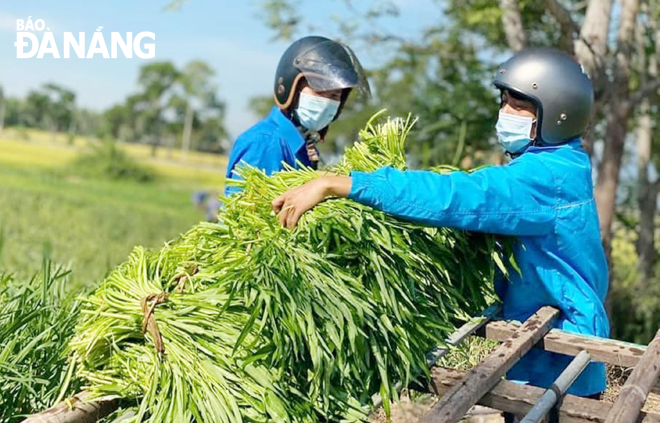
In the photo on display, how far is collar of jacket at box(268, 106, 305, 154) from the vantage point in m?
3.52

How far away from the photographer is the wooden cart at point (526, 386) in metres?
1.93

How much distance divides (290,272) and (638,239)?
1043cm

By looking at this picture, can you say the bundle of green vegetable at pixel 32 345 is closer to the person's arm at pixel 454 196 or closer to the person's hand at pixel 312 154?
the person's arm at pixel 454 196

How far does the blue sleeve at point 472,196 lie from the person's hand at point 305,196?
38 mm

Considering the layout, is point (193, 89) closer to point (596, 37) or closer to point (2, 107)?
point (2, 107)

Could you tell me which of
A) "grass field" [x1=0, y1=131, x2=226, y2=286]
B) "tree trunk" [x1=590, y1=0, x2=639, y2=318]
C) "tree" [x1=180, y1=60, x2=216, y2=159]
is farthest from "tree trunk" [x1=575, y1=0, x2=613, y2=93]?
"tree" [x1=180, y1=60, x2=216, y2=159]

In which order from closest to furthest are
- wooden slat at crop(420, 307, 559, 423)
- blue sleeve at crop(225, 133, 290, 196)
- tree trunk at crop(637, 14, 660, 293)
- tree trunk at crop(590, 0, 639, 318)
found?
wooden slat at crop(420, 307, 559, 423)
blue sleeve at crop(225, 133, 290, 196)
tree trunk at crop(590, 0, 639, 318)
tree trunk at crop(637, 14, 660, 293)

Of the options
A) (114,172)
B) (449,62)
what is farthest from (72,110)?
(449,62)

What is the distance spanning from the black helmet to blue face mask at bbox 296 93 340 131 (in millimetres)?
57

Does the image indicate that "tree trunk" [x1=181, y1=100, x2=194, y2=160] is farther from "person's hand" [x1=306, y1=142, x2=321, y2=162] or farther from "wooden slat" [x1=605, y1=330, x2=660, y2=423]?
"wooden slat" [x1=605, y1=330, x2=660, y2=423]

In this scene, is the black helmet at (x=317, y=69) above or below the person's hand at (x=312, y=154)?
above

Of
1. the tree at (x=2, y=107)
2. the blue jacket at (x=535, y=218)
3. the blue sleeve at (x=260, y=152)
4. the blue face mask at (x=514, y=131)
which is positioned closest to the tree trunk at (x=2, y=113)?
the tree at (x=2, y=107)

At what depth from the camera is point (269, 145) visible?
3.41 meters

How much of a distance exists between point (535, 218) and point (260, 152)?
1.29 m
